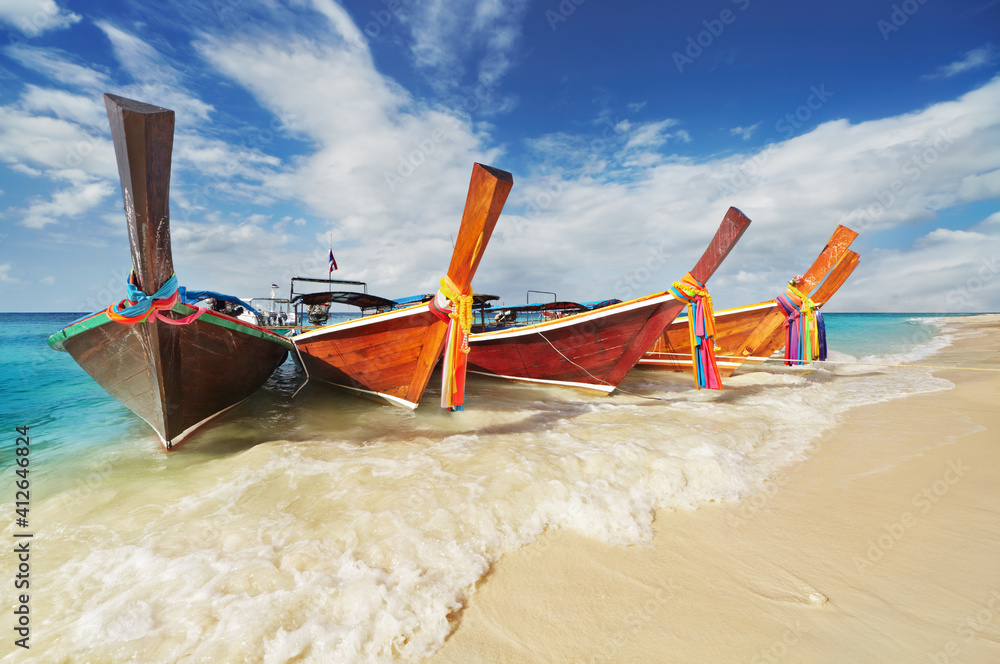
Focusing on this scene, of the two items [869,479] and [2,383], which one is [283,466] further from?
[2,383]

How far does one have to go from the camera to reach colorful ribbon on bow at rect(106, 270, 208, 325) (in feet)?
14.3

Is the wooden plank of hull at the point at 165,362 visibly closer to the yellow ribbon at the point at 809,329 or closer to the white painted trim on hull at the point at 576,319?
the white painted trim on hull at the point at 576,319

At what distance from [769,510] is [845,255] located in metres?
11.3

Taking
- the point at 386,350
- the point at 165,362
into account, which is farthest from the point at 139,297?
the point at 386,350

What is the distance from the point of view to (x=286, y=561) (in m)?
2.92

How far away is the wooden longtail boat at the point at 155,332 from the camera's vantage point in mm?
3508

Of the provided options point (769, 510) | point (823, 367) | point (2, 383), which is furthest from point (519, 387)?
point (2, 383)

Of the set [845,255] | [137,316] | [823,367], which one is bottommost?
[823,367]

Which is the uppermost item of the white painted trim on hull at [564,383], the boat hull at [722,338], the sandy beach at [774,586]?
the boat hull at [722,338]

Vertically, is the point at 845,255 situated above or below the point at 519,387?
above

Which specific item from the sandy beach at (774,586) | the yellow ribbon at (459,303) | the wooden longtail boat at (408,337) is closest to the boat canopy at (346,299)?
the wooden longtail boat at (408,337)

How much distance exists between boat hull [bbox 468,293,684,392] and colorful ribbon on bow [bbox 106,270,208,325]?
5.88 metres

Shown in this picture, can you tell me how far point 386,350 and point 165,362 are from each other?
3.17m

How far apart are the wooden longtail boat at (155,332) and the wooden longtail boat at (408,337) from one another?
4.65 feet
